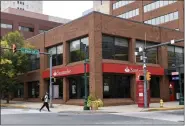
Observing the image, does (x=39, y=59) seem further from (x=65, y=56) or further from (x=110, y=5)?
(x=110, y=5)

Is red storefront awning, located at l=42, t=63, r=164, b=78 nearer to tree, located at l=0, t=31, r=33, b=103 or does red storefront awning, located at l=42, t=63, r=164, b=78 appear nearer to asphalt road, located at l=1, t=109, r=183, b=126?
tree, located at l=0, t=31, r=33, b=103

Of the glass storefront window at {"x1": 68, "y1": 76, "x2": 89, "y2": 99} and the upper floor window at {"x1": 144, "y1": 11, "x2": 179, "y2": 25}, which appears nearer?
the glass storefront window at {"x1": 68, "y1": 76, "x2": 89, "y2": 99}

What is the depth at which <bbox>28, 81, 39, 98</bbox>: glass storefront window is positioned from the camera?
4446 centimetres

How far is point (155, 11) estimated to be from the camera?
65.5 meters

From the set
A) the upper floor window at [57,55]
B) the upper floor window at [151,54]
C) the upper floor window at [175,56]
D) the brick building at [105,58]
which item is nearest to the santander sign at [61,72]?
the brick building at [105,58]

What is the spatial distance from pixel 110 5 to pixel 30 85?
1493 inches

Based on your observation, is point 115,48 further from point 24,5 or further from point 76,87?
point 24,5

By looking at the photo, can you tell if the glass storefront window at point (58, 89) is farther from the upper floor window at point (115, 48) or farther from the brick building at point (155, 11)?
the brick building at point (155, 11)

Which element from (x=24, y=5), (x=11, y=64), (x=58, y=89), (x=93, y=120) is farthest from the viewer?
(x=24, y=5)

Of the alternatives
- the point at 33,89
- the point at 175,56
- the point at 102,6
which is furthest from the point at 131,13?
the point at 33,89

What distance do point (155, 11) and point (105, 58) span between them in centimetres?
3574

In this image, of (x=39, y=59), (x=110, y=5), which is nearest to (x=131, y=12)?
(x=110, y=5)

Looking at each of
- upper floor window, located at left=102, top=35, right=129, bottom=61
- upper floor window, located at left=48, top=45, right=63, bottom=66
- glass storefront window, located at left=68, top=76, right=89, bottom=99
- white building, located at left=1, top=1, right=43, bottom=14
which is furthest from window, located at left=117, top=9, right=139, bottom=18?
white building, located at left=1, top=1, right=43, bottom=14

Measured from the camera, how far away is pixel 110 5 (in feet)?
256
